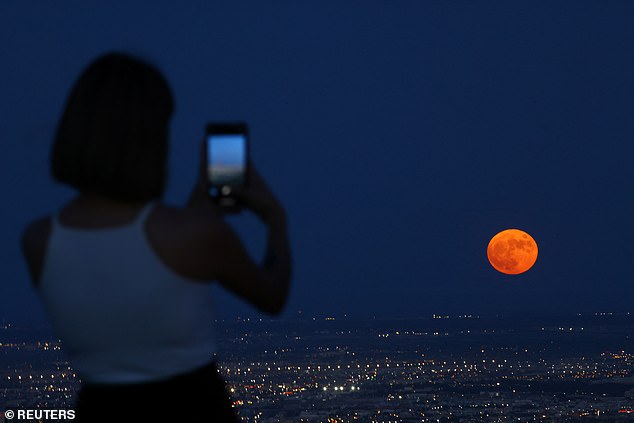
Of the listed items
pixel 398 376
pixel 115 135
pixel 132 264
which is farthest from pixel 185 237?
pixel 398 376

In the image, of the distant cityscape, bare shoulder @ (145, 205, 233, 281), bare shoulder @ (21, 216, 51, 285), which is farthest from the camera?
the distant cityscape

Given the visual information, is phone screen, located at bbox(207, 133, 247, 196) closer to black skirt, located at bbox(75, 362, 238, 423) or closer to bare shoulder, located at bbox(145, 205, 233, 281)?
bare shoulder, located at bbox(145, 205, 233, 281)

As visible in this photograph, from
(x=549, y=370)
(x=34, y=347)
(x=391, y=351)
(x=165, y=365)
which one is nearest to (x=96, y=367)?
(x=165, y=365)

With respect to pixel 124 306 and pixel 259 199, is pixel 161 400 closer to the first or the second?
pixel 124 306

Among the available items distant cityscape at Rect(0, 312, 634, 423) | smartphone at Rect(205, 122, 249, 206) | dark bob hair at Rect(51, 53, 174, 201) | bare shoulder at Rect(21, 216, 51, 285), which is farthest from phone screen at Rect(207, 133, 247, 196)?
distant cityscape at Rect(0, 312, 634, 423)

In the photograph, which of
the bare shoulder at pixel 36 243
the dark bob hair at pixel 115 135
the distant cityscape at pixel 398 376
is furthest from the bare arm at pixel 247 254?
the distant cityscape at pixel 398 376

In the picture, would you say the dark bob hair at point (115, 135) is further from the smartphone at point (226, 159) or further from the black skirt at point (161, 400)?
the black skirt at point (161, 400)
